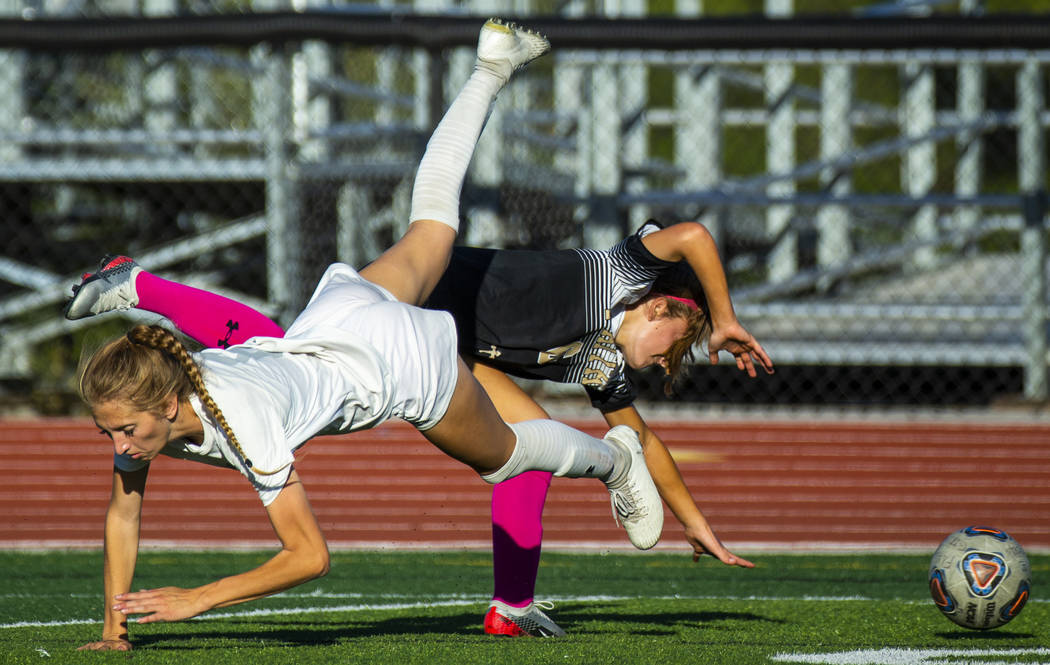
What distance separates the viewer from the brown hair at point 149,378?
2893 mm

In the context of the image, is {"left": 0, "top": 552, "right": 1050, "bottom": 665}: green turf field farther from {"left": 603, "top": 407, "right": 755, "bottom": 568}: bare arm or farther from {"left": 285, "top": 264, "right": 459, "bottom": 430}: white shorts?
{"left": 285, "top": 264, "right": 459, "bottom": 430}: white shorts

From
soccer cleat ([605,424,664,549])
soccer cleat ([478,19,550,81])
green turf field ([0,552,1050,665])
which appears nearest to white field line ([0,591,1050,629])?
green turf field ([0,552,1050,665])

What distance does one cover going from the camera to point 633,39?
7242mm

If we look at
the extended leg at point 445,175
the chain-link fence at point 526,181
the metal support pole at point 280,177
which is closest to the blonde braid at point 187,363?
the extended leg at point 445,175

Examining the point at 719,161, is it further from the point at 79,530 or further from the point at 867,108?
the point at 79,530

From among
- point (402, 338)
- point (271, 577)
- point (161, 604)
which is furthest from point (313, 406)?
point (161, 604)

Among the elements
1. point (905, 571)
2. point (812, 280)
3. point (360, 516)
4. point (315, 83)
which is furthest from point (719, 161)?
point (905, 571)

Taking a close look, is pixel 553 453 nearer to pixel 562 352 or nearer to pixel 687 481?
A: pixel 562 352

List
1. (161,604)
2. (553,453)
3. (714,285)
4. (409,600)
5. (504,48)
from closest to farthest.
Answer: (161,604) < (553,453) < (714,285) < (504,48) < (409,600)

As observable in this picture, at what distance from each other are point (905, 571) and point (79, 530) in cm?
410

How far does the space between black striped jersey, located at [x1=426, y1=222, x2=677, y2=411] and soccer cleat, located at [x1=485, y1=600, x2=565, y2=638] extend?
74 centimetres

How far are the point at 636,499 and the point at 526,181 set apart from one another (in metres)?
5.45

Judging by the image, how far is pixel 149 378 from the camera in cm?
292

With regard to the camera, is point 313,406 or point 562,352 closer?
point 313,406
